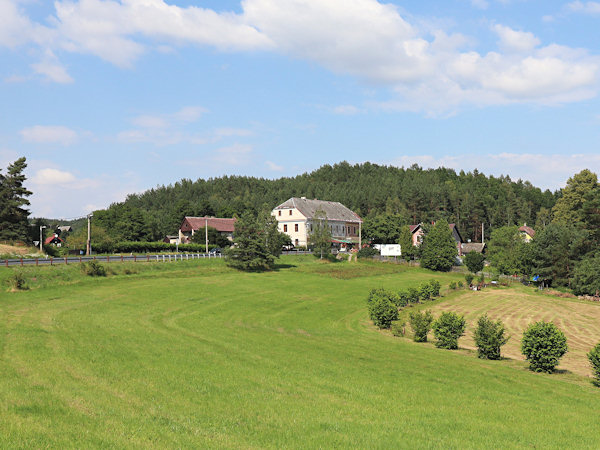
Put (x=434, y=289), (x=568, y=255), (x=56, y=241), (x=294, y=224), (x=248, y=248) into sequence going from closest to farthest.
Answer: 1. (x=434, y=289)
2. (x=56, y=241)
3. (x=568, y=255)
4. (x=248, y=248)
5. (x=294, y=224)

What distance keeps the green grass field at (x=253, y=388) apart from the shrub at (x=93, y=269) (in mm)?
17050

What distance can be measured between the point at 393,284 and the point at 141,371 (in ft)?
166

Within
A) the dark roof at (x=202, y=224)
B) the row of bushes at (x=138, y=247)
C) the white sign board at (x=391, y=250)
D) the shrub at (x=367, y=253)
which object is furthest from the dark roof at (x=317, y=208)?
the row of bushes at (x=138, y=247)

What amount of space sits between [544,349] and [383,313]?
1370 cm

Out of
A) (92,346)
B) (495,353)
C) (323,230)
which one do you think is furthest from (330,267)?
(92,346)

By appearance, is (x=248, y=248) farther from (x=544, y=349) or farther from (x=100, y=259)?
(x=544, y=349)

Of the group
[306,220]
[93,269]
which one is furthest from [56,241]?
[306,220]

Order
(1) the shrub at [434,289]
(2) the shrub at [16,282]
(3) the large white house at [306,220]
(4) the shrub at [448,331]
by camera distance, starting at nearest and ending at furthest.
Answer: (4) the shrub at [448,331] < (2) the shrub at [16,282] < (1) the shrub at [434,289] < (3) the large white house at [306,220]

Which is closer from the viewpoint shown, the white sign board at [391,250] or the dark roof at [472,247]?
the white sign board at [391,250]

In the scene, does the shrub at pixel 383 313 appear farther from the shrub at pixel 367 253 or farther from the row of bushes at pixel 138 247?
the row of bushes at pixel 138 247

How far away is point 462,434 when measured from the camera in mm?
12078

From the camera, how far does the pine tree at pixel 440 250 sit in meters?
82.8

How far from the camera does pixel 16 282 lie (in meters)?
43.7

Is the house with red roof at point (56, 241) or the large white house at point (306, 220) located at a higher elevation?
the large white house at point (306, 220)
